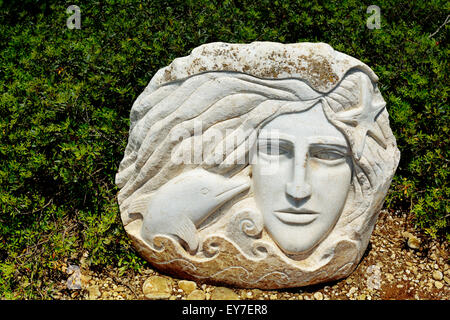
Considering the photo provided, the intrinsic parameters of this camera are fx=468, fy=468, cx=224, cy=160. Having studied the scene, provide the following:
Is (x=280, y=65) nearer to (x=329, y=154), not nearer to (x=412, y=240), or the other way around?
(x=329, y=154)

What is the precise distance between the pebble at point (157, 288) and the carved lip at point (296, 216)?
1.00m

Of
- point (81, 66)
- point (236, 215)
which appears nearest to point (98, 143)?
point (81, 66)

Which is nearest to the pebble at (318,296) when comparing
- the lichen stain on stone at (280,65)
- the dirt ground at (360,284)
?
the dirt ground at (360,284)

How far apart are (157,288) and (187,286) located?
22 centimetres

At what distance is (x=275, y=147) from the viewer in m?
2.98

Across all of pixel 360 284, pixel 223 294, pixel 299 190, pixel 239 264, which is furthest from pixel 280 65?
pixel 360 284

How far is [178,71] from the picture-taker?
302 cm

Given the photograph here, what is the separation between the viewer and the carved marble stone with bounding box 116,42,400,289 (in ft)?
9.50

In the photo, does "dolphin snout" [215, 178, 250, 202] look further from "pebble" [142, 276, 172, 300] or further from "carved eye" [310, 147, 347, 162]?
"pebble" [142, 276, 172, 300]

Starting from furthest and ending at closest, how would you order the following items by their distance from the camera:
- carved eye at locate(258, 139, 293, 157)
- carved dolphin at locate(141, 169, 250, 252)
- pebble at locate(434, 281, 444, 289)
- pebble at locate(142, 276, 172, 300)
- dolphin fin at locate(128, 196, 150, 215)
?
pebble at locate(434, 281, 444, 289), pebble at locate(142, 276, 172, 300), dolphin fin at locate(128, 196, 150, 215), carved dolphin at locate(141, 169, 250, 252), carved eye at locate(258, 139, 293, 157)

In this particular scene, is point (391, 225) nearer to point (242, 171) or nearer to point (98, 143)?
point (242, 171)

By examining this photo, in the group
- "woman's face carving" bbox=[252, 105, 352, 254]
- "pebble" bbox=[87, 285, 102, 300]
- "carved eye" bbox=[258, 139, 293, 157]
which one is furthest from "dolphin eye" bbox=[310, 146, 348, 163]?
"pebble" bbox=[87, 285, 102, 300]

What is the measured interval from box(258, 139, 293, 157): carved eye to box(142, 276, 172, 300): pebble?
1.24 m

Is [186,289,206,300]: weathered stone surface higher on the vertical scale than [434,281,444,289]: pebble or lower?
higher
